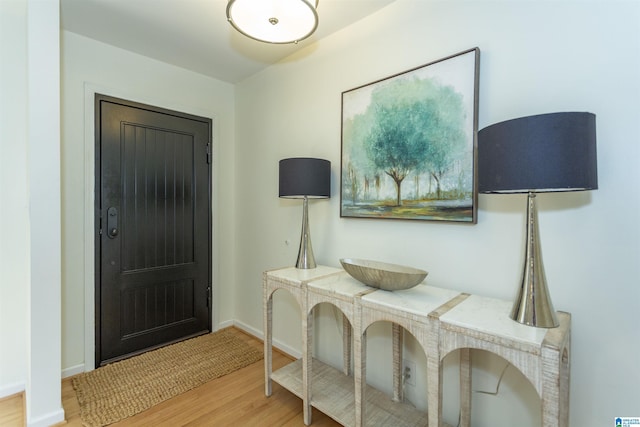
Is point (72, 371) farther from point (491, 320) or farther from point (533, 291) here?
point (533, 291)

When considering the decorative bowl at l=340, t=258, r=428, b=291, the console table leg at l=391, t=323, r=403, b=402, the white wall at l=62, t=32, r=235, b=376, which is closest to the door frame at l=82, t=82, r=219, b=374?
the white wall at l=62, t=32, r=235, b=376

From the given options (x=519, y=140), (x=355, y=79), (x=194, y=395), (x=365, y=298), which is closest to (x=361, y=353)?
(x=365, y=298)

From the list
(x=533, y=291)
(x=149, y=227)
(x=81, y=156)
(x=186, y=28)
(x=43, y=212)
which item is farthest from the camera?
(x=149, y=227)

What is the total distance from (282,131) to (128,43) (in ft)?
4.38

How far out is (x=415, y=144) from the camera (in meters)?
1.63

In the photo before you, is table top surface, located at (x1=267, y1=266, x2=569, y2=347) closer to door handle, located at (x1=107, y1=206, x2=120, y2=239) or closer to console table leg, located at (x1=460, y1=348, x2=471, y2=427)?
console table leg, located at (x1=460, y1=348, x2=471, y2=427)

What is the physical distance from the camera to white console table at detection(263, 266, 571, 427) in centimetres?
92

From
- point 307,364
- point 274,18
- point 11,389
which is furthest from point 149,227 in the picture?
point 274,18

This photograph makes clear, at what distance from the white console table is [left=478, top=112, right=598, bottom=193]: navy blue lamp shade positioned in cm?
50

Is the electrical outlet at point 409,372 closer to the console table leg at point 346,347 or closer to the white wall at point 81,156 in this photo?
the console table leg at point 346,347

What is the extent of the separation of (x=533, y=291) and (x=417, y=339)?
45 centimetres

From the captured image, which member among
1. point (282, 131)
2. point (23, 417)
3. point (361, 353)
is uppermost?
point (282, 131)

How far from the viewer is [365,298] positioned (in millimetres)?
1348

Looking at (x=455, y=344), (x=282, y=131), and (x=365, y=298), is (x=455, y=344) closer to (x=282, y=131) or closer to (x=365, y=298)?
(x=365, y=298)
